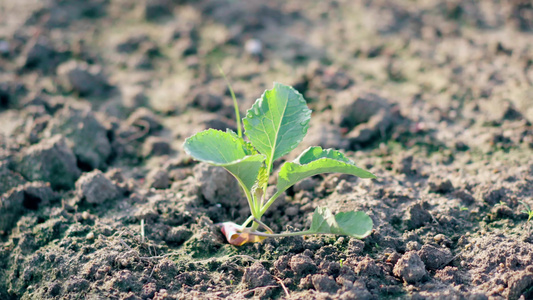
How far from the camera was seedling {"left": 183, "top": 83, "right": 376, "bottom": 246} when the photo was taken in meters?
1.87

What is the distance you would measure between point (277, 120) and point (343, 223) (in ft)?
1.74

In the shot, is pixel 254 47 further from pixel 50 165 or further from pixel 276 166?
pixel 50 165

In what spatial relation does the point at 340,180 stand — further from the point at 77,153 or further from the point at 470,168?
the point at 77,153

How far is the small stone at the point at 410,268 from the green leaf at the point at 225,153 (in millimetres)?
722

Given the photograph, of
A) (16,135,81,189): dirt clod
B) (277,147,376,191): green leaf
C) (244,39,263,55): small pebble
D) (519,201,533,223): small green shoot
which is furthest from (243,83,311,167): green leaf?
(244,39,263,55): small pebble

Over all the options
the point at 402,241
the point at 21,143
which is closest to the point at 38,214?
the point at 21,143

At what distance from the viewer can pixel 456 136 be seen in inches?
120

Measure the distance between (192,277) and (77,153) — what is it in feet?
4.36

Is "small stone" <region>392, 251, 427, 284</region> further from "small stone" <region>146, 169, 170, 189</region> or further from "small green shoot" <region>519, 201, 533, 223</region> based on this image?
"small stone" <region>146, 169, 170, 189</region>

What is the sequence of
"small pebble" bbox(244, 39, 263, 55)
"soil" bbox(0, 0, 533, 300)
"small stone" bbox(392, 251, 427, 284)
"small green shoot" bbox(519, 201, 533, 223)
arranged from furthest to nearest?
"small pebble" bbox(244, 39, 263, 55) → "small green shoot" bbox(519, 201, 533, 223) → "soil" bbox(0, 0, 533, 300) → "small stone" bbox(392, 251, 427, 284)

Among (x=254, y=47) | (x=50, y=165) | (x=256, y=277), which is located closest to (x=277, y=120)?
(x=256, y=277)

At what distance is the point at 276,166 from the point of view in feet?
9.50

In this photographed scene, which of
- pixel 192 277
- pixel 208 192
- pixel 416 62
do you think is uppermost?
pixel 416 62

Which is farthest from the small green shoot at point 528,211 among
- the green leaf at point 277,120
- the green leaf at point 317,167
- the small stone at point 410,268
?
the green leaf at point 277,120
